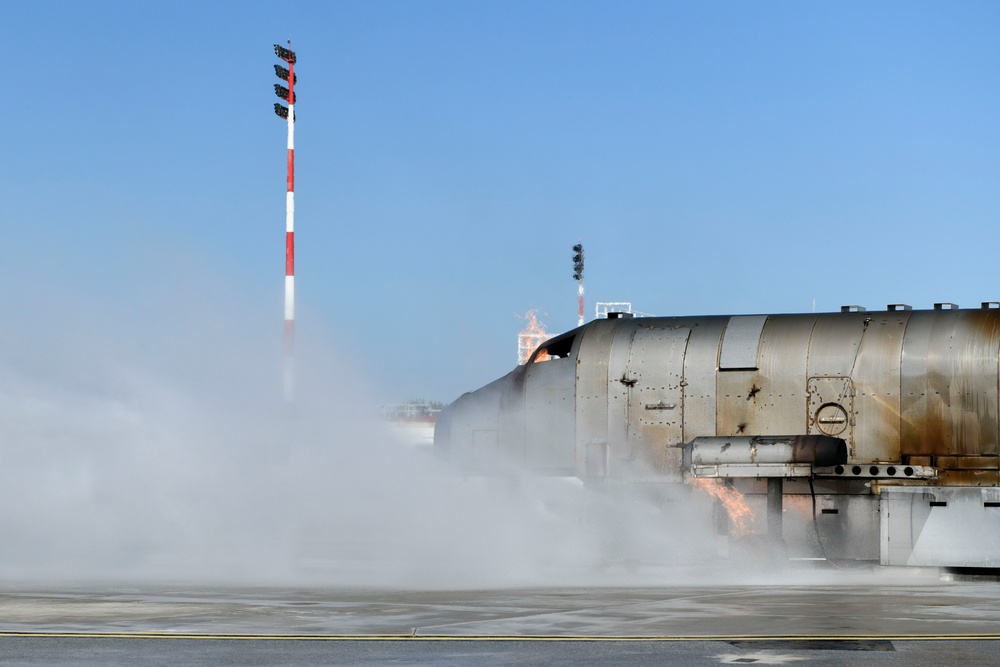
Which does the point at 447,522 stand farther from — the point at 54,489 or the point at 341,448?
the point at 54,489

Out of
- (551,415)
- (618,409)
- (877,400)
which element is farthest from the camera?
(551,415)

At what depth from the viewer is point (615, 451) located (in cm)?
2584

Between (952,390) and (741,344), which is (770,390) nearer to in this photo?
(741,344)

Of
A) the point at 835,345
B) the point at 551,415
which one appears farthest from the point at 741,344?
the point at 551,415

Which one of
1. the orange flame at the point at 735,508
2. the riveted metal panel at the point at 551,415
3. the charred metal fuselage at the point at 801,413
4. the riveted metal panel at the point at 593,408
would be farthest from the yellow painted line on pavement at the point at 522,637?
the riveted metal panel at the point at 551,415

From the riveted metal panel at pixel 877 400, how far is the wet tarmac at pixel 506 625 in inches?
136

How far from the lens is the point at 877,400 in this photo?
24.1 metres

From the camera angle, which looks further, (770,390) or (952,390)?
(770,390)

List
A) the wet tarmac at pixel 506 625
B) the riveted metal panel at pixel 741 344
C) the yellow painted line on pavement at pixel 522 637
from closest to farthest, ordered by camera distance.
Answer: the wet tarmac at pixel 506 625, the yellow painted line on pavement at pixel 522 637, the riveted metal panel at pixel 741 344

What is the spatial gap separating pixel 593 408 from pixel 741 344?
9.89 ft

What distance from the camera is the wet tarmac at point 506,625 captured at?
45.1 feet

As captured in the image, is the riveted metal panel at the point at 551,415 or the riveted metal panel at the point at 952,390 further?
the riveted metal panel at the point at 551,415

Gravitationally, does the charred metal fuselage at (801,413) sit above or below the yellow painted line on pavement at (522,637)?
above

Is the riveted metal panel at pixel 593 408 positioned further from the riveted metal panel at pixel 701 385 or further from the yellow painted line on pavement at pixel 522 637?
the yellow painted line on pavement at pixel 522 637
